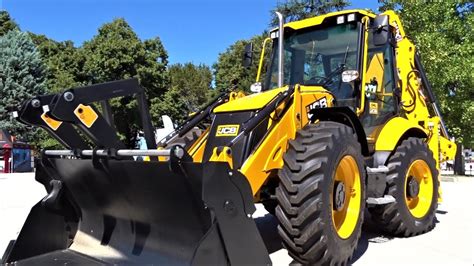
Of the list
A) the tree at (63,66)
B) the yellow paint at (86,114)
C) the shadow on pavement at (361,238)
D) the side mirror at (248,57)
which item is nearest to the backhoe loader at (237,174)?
the yellow paint at (86,114)

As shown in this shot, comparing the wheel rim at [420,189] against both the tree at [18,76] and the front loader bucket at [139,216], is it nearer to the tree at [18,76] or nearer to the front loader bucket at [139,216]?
the front loader bucket at [139,216]

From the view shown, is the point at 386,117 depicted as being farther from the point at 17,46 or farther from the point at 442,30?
the point at 17,46

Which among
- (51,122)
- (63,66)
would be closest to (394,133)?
(51,122)

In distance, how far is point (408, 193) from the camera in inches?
266

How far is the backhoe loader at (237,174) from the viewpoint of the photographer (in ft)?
13.2

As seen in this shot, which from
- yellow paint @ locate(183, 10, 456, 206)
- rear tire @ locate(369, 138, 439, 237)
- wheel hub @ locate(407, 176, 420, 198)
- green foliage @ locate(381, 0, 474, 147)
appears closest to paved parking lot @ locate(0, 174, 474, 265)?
rear tire @ locate(369, 138, 439, 237)

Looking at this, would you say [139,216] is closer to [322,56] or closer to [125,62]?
[322,56]

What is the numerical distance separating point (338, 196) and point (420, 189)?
2643 millimetres

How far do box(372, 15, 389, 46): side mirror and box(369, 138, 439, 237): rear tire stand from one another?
1492mm

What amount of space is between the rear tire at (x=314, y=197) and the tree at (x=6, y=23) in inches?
1606

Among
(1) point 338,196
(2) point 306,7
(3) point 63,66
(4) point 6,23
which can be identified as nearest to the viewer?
(1) point 338,196

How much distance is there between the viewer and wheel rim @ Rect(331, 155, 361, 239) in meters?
5.01

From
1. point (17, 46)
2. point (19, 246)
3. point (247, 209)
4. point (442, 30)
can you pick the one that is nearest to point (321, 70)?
point (247, 209)

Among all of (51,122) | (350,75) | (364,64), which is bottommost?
(51,122)
